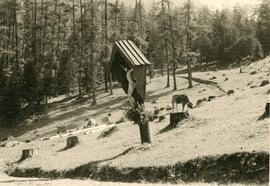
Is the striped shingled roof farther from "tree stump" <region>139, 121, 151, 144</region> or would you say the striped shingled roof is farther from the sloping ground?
the sloping ground

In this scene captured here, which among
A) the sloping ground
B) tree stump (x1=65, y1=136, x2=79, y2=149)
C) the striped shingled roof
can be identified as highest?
the striped shingled roof

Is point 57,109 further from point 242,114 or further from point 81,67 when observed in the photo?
point 242,114

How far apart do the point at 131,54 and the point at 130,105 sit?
7.54ft

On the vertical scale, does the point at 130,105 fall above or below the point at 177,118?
above

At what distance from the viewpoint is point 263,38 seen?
9731 cm

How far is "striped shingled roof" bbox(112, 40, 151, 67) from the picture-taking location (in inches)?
827

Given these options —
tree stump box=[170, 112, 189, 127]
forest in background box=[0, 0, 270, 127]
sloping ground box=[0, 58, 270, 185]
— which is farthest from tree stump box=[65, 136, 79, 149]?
forest in background box=[0, 0, 270, 127]

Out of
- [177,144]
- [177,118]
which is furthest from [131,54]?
[177,144]

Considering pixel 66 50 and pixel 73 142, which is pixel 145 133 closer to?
pixel 73 142

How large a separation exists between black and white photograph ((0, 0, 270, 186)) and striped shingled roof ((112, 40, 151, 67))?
Result: 5 cm

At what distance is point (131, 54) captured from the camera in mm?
21422

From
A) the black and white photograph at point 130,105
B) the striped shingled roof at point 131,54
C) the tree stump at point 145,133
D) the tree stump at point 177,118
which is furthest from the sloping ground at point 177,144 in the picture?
the striped shingled roof at point 131,54

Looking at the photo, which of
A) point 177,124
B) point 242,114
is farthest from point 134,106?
point 242,114

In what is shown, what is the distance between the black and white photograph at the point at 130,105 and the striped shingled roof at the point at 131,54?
5cm
